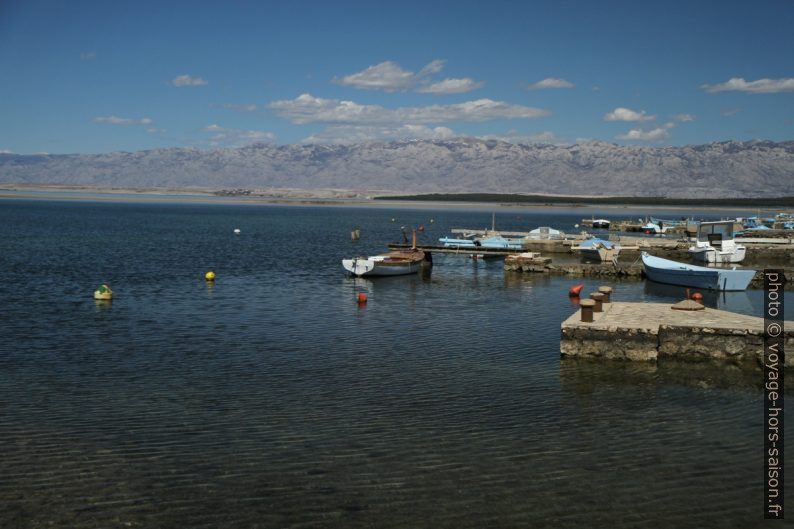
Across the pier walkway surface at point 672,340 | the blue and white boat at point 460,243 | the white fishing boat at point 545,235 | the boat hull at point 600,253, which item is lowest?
the pier walkway surface at point 672,340

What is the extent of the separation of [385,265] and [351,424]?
29.8 meters

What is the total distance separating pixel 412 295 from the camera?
38.7 metres

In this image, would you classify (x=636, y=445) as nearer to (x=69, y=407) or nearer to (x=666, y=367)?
(x=666, y=367)

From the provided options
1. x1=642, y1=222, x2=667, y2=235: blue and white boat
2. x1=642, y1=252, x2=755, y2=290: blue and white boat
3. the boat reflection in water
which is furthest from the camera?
x1=642, y1=222, x2=667, y2=235: blue and white boat

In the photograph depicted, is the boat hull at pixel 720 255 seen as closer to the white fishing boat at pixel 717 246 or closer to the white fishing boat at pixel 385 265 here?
the white fishing boat at pixel 717 246

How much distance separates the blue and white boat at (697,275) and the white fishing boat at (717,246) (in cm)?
876

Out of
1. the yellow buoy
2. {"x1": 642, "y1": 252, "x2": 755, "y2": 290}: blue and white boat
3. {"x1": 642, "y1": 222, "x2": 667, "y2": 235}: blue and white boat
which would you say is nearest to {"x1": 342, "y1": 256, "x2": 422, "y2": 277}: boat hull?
{"x1": 642, "y1": 252, "x2": 755, "y2": 290}: blue and white boat

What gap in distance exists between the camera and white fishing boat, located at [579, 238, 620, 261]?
172 ft

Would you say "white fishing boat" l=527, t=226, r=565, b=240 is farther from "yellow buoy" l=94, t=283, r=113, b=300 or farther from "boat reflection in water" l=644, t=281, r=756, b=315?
"yellow buoy" l=94, t=283, r=113, b=300

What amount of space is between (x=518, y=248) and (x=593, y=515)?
47148 mm

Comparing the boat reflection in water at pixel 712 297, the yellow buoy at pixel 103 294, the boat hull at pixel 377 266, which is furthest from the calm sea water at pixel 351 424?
the boat hull at pixel 377 266

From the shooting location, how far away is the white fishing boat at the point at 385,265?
1757 inches

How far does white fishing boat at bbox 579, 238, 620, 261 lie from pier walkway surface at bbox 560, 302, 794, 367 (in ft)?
99.4

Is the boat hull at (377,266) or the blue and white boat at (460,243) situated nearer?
the boat hull at (377,266)
